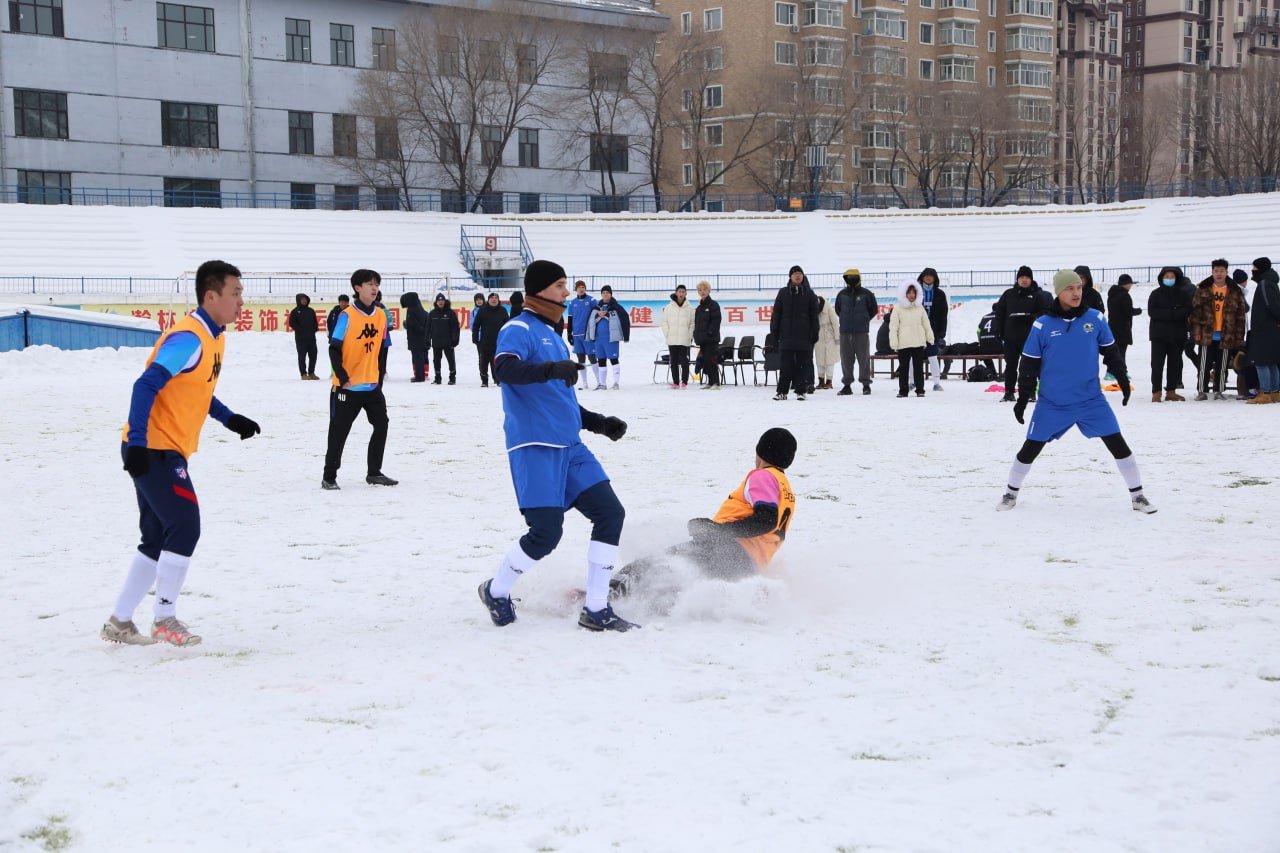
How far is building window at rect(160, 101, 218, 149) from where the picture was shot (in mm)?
48219

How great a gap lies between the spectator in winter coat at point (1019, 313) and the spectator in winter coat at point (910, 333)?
1173 millimetres

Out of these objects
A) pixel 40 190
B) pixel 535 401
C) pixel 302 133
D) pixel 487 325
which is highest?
pixel 302 133

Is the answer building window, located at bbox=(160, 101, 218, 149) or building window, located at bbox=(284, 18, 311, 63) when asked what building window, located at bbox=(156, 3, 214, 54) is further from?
building window, located at bbox=(284, 18, 311, 63)

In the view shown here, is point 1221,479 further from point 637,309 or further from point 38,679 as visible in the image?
point 637,309

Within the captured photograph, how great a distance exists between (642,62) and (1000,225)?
739 inches

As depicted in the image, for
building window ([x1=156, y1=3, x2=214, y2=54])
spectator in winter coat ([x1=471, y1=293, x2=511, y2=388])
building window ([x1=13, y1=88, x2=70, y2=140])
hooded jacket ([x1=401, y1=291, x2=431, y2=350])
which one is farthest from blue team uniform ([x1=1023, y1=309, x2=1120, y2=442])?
building window ([x1=156, y1=3, x2=214, y2=54])

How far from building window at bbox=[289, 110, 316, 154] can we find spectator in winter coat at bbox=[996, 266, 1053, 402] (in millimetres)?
39488

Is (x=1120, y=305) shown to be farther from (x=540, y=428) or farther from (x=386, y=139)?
(x=386, y=139)

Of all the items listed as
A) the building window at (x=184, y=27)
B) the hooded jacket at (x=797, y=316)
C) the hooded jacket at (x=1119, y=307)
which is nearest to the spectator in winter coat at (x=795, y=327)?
the hooded jacket at (x=797, y=316)

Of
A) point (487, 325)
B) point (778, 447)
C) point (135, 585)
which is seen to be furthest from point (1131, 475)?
point (487, 325)

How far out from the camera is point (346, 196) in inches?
2047

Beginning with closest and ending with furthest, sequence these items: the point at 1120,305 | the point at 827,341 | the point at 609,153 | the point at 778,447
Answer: the point at 778,447 → the point at 1120,305 → the point at 827,341 → the point at 609,153

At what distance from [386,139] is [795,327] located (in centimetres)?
3820

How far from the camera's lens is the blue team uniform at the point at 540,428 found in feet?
17.7
